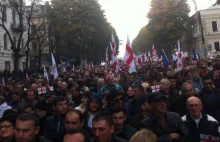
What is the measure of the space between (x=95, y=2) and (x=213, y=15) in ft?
78.8

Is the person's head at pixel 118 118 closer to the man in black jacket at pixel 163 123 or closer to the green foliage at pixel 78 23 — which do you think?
the man in black jacket at pixel 163 123

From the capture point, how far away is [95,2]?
44250mm

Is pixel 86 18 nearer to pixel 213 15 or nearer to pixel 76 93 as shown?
pixel 213 15

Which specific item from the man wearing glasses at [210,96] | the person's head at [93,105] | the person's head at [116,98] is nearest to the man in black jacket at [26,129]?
the person's head at [93,105]

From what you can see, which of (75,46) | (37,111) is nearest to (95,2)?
(75,46)

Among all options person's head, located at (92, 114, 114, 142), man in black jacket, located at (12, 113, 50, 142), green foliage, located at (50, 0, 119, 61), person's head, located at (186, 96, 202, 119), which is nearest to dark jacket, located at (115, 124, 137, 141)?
person's head, located at (92, 114, 114, 142)

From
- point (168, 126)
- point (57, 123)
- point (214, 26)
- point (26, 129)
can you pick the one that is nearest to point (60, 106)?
Result: point (57, 123)

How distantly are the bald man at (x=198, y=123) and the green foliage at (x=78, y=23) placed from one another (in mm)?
36957

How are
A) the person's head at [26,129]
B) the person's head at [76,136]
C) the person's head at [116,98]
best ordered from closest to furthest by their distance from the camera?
1. the person's head at [76,136]
2. the person's head at [26,129]
3. the person's head at [116,98]

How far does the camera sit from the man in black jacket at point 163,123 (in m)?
3.78

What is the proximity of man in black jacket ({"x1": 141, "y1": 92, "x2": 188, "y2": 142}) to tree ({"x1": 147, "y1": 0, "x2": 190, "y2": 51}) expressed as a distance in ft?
147

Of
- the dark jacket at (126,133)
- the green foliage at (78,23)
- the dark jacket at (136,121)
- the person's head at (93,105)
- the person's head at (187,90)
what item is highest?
the green foliage at (78,23)

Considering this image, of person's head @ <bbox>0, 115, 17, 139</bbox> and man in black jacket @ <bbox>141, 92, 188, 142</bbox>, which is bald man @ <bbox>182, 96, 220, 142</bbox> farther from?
person's head @ <bbox>0, 115, 17, 139</bbox>

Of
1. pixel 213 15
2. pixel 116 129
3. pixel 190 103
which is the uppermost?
pixel 213 15
